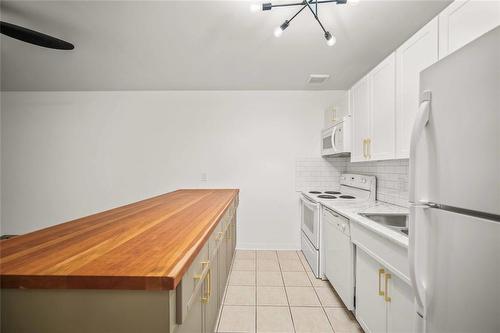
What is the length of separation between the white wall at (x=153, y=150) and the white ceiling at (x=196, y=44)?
0.31m

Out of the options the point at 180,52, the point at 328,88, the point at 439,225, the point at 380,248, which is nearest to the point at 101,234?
the point at 439,225

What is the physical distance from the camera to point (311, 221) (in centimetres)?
274

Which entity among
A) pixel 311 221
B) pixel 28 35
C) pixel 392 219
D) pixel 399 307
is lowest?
pixel 399 307

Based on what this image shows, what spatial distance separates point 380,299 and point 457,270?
2.80 feet

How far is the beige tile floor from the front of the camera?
5.77ft

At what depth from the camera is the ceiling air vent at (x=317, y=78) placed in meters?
2.91

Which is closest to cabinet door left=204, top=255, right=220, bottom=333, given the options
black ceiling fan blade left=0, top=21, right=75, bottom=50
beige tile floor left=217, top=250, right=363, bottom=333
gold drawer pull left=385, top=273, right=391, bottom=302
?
beige tile floor left=217, top=250, right=363, bottom=333

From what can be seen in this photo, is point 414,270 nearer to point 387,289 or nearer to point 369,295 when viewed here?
point 387,289

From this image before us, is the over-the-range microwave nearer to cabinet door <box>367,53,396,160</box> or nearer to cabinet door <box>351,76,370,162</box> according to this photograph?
cabinet door <box>351,76,370,162</box>

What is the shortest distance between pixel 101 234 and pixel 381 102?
7.17 feet

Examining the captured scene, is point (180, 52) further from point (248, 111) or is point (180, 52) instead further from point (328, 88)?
point (328, 88)

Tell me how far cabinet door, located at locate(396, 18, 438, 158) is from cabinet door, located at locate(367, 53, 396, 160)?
0.19 feet

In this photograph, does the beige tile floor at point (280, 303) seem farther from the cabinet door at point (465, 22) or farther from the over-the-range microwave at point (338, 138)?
the cabinet door at point (465, 22)

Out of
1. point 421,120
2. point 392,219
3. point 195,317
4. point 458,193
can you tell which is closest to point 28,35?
point 195,317
